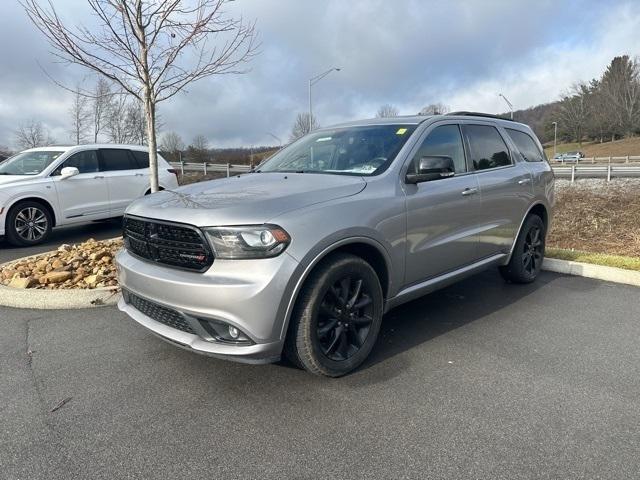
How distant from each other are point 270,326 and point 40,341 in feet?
7.78

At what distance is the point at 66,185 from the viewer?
27.1 feet

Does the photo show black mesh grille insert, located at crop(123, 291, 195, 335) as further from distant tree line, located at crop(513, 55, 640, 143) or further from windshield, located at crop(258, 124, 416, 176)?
distant tree line, located at crop(513, 55, 640, 143)

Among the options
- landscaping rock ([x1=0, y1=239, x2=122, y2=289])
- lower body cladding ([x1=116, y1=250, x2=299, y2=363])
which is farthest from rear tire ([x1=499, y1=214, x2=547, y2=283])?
landscaping rock ([x1=0, y1=239, x2=122, y2=289])

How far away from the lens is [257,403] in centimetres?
302


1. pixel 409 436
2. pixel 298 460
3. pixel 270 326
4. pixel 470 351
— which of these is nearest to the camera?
pixel 298 460

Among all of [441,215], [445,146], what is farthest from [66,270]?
[445,146]

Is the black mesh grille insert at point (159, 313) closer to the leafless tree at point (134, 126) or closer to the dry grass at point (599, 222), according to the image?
the dry grass at point (599, 222)

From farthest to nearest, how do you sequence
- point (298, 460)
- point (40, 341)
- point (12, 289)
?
point (12, 289)
point (40, 341)
point (298, 460)

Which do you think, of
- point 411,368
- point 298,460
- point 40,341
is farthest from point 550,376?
point 40,341

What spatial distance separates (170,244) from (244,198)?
556mm

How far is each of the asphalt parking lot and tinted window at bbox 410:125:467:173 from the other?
57.1 inches

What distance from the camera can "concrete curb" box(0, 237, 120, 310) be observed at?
486 cm

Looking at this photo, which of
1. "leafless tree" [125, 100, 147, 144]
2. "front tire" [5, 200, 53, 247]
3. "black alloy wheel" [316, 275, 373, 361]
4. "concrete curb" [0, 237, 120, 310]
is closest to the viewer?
"black alloy wheel" [316, 275, 373, 361]

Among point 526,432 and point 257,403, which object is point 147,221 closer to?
point 257,403
